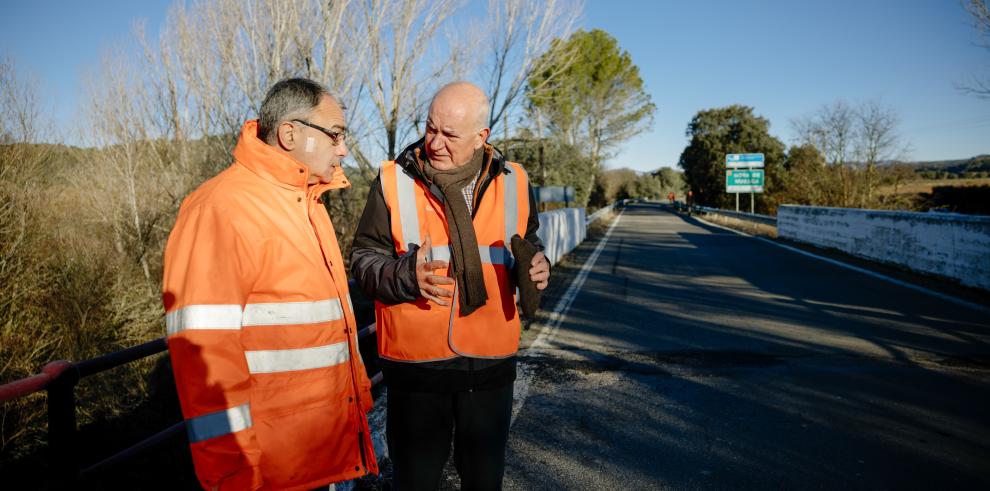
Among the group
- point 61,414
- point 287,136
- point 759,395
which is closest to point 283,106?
point 287,136

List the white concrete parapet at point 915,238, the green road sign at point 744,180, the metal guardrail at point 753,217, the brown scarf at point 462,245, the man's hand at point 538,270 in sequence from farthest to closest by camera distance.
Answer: the green road sign at point 744,180
the metal guardrail at point 753,217
the white concrete parapet at point 915,238
the man's hand at point 538,270
the brown scarf at point 462,245

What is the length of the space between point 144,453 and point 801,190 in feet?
87.3

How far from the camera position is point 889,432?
3553mm

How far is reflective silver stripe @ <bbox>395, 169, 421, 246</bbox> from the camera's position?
83.1 inches

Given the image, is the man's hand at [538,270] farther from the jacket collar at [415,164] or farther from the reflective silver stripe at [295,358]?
the reflective silver stripe at [295,358]

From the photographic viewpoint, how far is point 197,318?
143 centimetres

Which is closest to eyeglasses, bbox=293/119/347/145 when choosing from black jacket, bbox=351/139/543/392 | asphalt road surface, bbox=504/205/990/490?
black jacket, bbox=351/139/543/392

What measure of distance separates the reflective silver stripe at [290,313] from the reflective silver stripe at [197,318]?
14cm

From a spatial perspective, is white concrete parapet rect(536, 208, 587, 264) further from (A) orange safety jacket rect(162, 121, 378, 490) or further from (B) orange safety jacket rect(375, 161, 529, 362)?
(A) orange safety jacket rect(162, 121, 378, 490)

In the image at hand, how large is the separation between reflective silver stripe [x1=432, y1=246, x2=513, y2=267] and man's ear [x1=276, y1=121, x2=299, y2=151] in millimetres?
635

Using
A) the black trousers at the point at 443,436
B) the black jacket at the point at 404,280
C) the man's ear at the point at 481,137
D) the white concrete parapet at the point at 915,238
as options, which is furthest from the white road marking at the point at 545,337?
the white concrete parapet at the point at 915,238

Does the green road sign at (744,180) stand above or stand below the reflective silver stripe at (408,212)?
above

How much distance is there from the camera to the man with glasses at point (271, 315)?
57.0 inches

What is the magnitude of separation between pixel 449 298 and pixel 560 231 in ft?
37.9
